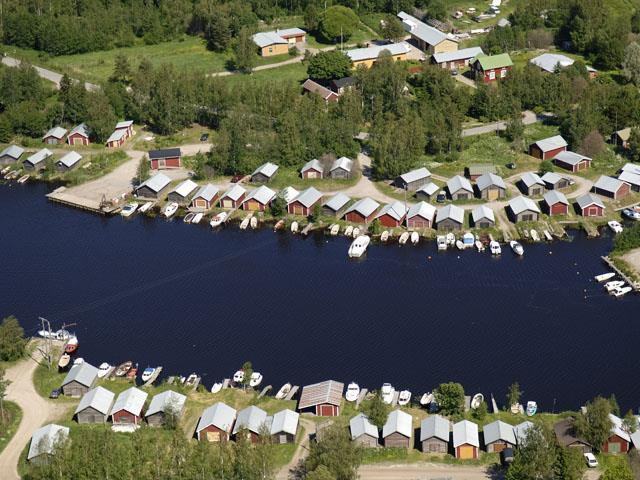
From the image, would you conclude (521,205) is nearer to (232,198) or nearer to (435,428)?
(232,198)

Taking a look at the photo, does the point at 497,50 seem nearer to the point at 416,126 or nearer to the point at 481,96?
the point at 481,96

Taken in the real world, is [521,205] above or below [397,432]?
below

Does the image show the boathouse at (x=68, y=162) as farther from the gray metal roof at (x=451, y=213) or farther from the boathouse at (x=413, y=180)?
the gray metal roof at (x=451, y=213)

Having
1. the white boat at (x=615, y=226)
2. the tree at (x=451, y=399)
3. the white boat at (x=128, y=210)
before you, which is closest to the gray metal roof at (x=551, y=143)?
the white boat at (x=615, y=226)

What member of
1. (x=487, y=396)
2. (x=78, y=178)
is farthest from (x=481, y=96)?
(x=487, y=396)

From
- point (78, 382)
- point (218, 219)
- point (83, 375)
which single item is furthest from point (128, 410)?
point (218, 219)

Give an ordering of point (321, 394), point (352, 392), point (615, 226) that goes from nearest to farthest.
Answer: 1. point (321, 394)
2. point (352, 392)
3. point (615, 226)
